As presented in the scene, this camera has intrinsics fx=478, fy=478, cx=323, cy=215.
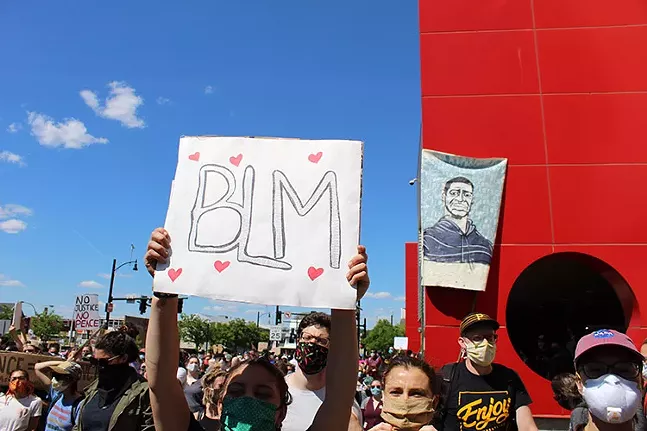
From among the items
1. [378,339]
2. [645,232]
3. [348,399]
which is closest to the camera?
[348,399]

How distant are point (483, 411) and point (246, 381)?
2.25 m

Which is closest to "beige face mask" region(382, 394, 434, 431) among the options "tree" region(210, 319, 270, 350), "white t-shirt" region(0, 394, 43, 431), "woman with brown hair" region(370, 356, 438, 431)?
"woman with brown hair" region(370, 356, 438, 431)

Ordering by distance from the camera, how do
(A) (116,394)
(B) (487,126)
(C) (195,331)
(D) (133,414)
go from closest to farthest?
(D) (133,414) → (A) (116,394) → (B) (487,126) → (C) (195,331)

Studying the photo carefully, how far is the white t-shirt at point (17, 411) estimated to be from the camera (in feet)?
17.9

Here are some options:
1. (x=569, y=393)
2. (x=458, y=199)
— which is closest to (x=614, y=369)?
(x=569, y=393)

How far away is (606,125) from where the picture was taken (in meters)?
10.6

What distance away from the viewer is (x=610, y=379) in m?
2.43

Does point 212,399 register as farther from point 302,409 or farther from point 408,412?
point 408,412

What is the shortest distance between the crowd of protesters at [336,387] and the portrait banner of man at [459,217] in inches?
221

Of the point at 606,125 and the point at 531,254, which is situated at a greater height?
the point at 606,125

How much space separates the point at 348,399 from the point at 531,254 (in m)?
9.25

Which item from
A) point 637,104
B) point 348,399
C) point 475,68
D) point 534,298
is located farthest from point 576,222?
point 348,399

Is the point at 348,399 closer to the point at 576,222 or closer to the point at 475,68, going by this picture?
the point at 576,222

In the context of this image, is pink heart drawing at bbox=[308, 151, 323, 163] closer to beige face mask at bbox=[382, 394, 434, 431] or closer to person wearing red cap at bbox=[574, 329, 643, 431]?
beige face mask at bbox=[382, 394, 434, 431]
